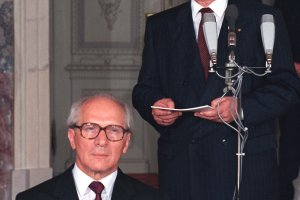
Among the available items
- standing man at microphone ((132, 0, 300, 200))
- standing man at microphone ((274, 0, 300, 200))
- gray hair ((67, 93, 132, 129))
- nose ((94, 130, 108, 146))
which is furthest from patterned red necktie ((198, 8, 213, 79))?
standing man at microphone ((274, 0, 300, 200))

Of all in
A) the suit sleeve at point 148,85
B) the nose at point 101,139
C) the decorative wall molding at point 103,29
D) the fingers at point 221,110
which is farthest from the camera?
the decorative wall molding at point 103,29

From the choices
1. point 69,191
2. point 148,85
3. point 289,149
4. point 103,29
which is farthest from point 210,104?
point 103,29

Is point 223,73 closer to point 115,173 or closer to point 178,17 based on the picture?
point 178,17

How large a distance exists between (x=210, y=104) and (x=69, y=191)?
86 cm

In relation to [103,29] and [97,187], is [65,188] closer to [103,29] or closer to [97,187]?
[97,187]

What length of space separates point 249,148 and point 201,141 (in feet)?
0.68

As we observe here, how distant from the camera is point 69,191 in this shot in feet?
10.3

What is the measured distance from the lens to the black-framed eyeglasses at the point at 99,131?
3094 millimetres

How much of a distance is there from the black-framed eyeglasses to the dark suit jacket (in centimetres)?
18

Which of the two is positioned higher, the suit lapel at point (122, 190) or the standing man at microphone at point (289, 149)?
the suit lapel at point (122, 190)

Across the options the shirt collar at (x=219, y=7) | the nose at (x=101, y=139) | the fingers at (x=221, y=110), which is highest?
the shirt collar at (x=219, y=7)

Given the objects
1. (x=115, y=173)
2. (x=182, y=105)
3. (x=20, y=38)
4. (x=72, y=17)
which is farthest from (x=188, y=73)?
(x=72, y=17)

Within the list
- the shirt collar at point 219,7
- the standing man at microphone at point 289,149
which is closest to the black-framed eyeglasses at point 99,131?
the shirt collar at point 219,7

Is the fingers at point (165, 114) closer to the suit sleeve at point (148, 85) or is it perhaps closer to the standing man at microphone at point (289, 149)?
the suit sleeve at point (148, 85)
